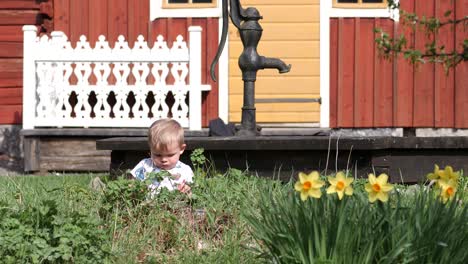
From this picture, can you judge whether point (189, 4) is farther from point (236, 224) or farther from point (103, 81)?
point (236, 224)

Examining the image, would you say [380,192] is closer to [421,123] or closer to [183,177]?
[183,177]

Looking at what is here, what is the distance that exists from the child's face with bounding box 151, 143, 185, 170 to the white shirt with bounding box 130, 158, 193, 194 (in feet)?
0.13

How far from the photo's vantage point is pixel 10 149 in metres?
14.0

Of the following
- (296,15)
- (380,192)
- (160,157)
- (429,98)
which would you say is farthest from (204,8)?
(380,192)

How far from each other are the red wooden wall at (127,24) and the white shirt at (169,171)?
7182 millimetres

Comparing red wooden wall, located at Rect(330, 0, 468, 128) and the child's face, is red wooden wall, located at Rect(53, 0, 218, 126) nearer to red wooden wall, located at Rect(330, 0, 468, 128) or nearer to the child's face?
red wooden wall, located at Rect(330, 0, 468, 128)

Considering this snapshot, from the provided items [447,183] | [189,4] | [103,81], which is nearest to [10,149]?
[103,81]

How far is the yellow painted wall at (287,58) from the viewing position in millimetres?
13594

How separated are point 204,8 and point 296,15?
1.28 meters

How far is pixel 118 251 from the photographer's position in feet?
16.0

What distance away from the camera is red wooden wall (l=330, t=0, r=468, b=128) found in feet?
44.5

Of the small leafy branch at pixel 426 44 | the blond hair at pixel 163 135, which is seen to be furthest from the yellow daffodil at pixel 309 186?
the small leafy branch at pixel 426 44

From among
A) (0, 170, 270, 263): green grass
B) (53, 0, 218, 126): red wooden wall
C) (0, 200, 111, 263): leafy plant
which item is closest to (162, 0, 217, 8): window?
(53, 0, 218, 126): red wooden wall

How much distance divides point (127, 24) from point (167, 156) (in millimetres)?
7720
